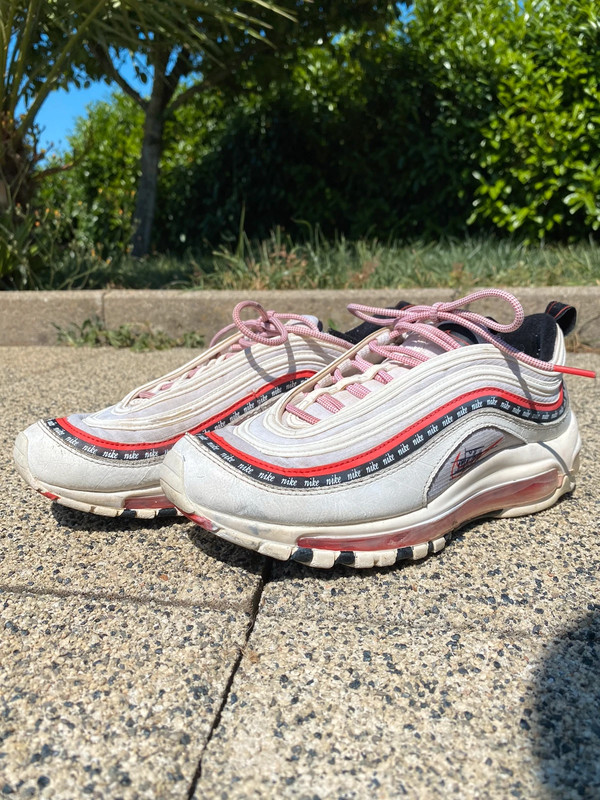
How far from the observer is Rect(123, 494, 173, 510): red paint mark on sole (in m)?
1.35

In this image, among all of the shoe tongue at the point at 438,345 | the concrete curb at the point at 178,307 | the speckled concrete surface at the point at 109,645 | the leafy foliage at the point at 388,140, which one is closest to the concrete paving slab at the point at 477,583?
the speckled concrete surface at the point at 109,645

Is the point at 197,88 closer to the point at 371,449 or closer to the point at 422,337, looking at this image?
the point at 422,337

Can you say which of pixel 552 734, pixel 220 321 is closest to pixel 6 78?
pixel 220 321

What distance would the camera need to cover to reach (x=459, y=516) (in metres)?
1.33

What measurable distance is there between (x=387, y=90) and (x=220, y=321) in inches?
140

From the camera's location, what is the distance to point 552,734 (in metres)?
0.85

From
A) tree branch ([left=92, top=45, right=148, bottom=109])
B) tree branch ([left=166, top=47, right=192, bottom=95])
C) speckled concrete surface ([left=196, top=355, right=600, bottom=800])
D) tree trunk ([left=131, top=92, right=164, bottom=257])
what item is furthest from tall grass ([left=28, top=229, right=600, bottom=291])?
speckled concrete surface ([left=196, top=355, right=600, bottom=800])

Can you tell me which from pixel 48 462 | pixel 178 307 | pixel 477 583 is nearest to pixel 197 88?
pixel 178 307

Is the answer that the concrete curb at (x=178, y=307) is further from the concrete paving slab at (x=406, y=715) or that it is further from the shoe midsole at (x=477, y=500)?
the concrete paving slab at (x=406, y=715)

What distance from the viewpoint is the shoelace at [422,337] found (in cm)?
133

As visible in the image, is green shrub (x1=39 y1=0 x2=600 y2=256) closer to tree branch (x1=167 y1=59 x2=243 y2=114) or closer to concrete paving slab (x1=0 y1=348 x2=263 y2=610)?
tree branch (x1=167 y1=59 x2=243 y2=114)

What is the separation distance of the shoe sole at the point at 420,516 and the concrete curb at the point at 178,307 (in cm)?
202

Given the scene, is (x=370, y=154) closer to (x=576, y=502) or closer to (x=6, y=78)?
(x=6, y=78)

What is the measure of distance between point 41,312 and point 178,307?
77 centimetres
